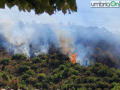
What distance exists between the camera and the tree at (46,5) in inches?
61.4

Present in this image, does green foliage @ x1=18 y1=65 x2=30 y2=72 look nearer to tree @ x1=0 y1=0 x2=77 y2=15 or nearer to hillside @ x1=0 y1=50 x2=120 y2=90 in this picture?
hillside @ x1=0 y1=50 x2=120 y2=90

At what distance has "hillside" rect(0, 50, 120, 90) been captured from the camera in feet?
71.2

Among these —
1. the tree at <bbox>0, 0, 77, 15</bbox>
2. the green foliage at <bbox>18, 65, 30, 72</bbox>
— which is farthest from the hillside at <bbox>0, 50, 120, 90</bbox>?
the tree at <bbox>0, 0, 77, 15</bbox>

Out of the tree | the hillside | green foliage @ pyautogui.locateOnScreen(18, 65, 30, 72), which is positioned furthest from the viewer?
green foliage @ pyautogui.locateOnScreen(18, 65, 30, 72)

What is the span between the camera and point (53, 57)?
36.6 meters

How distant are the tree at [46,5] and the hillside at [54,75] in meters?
14.6

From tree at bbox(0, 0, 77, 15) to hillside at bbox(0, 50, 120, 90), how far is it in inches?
575

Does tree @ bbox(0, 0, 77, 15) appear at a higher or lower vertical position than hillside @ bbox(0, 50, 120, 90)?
higher

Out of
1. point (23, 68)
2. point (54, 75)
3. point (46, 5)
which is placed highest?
point (46, 5)

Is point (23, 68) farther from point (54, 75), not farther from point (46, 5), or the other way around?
point (46, 5)

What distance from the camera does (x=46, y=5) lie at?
1.56 m

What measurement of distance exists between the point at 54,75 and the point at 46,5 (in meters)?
25.4

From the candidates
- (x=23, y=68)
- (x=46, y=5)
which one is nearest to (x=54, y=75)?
(x=23, y=68)

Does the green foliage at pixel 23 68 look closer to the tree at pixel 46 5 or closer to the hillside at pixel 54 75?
the hillside at pixel 54 75
